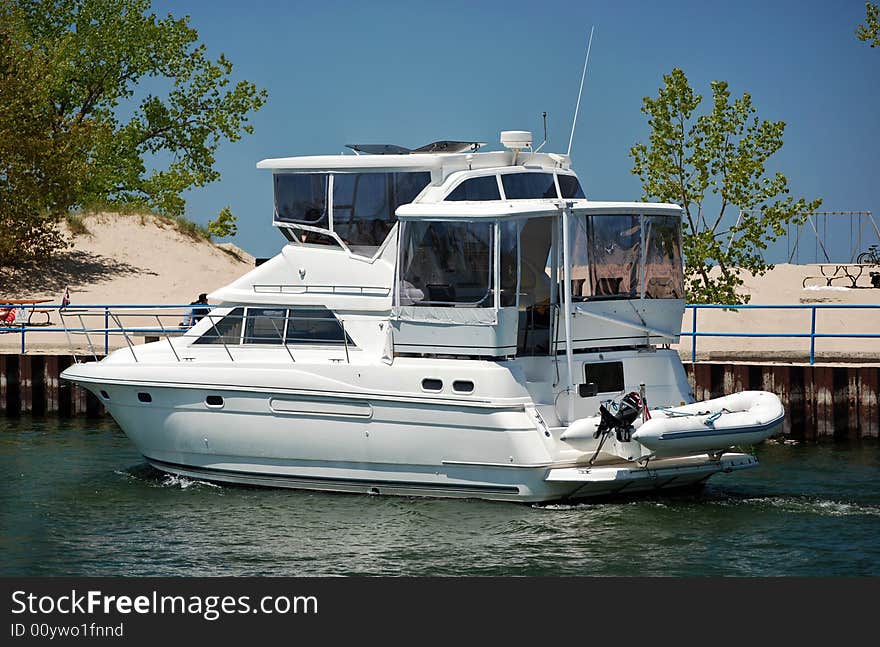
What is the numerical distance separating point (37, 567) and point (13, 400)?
11.5 metres

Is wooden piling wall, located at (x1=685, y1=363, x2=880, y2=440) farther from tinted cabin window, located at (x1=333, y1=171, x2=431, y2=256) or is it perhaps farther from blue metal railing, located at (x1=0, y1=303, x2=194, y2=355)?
blue metal railing, located at (x1=0, y1=303, x2=194, y2=355)

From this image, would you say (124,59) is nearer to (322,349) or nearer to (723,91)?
(723,91)

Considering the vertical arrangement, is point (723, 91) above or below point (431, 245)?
above

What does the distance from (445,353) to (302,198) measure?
310 centimetres

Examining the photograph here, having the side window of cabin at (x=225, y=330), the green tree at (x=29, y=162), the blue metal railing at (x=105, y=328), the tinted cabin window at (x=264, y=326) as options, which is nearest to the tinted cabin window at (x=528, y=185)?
the tinted cabin window at (x=264, y=326)

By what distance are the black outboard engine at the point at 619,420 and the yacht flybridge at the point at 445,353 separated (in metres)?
0.03

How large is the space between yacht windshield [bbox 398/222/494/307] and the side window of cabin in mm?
2515

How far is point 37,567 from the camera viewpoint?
13445 millimetres

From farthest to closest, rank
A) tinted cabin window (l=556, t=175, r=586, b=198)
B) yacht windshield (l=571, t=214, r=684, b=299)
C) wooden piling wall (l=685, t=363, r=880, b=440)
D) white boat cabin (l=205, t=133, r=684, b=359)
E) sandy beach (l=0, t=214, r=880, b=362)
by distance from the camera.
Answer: sandy beach (l=0, t=214, r=880, b=362) < wooden piling wall (l=685, t=363, r=880, b=440) < tinted cabin window (l=556, t=175, r=586, b=198) < yacht windshield (l=571, t=214, r=684, b=299) < white boat cabin (l=205, t=133, r=684, b=359)

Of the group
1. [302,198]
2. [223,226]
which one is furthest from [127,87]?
[302,198]

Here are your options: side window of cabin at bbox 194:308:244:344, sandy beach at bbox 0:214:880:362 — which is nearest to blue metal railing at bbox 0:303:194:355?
side window of cabin at bbox 194:308:244:344

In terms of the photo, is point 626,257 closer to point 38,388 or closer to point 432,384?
point 432,384

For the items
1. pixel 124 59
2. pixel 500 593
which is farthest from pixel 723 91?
pixel 124 59

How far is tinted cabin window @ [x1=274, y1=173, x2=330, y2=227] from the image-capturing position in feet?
55.3
